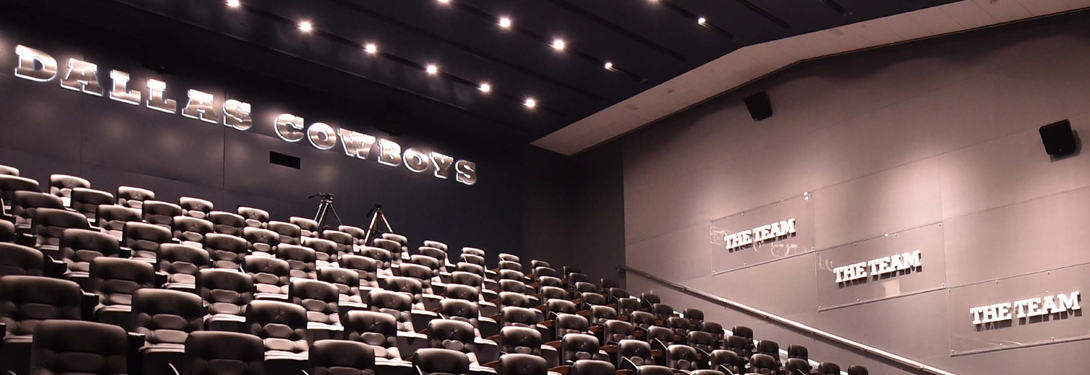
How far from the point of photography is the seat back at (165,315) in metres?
4.77

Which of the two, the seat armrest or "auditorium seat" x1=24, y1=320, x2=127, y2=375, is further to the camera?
the seat armrest

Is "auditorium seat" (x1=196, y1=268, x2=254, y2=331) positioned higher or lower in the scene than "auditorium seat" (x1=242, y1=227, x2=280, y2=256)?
lower

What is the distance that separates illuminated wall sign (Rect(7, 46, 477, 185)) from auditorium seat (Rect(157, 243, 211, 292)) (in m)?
3.83

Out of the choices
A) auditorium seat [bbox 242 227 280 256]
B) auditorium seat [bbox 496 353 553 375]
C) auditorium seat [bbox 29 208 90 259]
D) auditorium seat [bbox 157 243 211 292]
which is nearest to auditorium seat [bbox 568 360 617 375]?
auditorium seat [bbox 496 353 553 375]

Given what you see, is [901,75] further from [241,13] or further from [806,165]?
[241,13]

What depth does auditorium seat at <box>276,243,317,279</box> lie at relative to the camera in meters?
7.01

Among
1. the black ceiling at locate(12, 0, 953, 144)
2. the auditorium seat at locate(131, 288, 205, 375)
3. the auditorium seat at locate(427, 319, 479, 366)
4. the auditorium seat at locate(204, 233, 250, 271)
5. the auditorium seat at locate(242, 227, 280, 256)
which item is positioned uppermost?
the black ceiling at locate(12, 0, 953, 144)

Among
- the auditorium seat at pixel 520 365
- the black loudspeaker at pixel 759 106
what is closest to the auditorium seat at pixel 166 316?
the auditorium seat at pixel 520 365

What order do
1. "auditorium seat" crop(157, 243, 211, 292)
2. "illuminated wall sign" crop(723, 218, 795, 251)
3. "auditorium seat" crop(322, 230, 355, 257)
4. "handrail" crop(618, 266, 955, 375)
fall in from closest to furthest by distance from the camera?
"auditorium seat" crop(157, 243, 211, 292), "auditorium seat" crop(322, 230, 355, 257), "handrail" crop(618, 266, 955, 375), "illuminated wall sign" crop(723, 218, 795, 251)

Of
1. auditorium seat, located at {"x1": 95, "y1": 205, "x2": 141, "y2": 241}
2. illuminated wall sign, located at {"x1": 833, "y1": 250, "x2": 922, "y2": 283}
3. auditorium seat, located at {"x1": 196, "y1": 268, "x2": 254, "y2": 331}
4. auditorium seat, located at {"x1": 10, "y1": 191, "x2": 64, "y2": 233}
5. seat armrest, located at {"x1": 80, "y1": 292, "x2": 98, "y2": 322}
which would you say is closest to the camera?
seat armrest, located at {"x1": 80, "y1": 292, "x2": 98, "y2": 322}

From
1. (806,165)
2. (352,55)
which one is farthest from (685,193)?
(352,55)

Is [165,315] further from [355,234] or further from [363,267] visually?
[355,234]

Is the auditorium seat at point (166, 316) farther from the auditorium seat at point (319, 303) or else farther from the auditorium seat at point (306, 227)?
the auditorium seat at point (306, 227)

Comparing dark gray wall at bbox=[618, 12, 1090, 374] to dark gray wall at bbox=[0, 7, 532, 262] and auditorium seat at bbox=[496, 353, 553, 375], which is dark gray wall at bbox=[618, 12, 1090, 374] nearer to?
dark gray wall at bbox=[0, 7, 532, 262]
